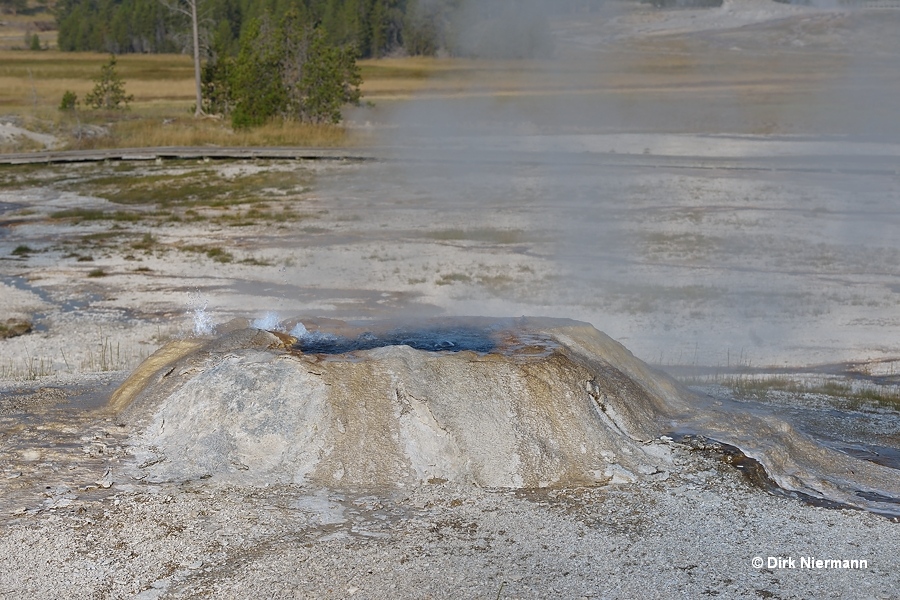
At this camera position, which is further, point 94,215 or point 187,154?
point 187,154

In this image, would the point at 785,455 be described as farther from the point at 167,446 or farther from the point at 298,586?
the point at 167,446

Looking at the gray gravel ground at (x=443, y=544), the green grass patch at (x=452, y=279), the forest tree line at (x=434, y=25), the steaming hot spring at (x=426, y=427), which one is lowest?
the green grass patch at (x=452, y=279)

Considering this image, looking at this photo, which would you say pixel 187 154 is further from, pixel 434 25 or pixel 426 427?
pixel 426 427

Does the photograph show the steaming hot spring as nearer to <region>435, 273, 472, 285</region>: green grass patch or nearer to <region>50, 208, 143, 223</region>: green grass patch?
<region>435, 273, 472, 285</region>: green grass patch

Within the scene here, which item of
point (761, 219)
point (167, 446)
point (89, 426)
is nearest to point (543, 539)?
point (167, 446)

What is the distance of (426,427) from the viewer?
16.2 feet

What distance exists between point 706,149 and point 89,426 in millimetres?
19343

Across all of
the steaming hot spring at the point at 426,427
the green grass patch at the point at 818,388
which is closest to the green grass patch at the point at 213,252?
the green grass patch at the point at 818,388

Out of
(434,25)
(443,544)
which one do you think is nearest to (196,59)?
(434,25)

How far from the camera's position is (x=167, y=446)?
16.4ft

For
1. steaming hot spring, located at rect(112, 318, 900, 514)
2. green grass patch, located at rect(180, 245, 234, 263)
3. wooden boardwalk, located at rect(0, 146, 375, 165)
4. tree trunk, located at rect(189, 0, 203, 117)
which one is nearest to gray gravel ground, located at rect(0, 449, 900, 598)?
steaming hot spring, located at rect(112, 318, 900, 514)

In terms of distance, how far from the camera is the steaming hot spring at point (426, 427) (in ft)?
16.0

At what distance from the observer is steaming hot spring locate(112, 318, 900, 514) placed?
4.86m

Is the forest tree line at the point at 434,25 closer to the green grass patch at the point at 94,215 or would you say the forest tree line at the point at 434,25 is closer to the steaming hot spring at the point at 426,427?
the steaming hot spring at the point at 426,427
